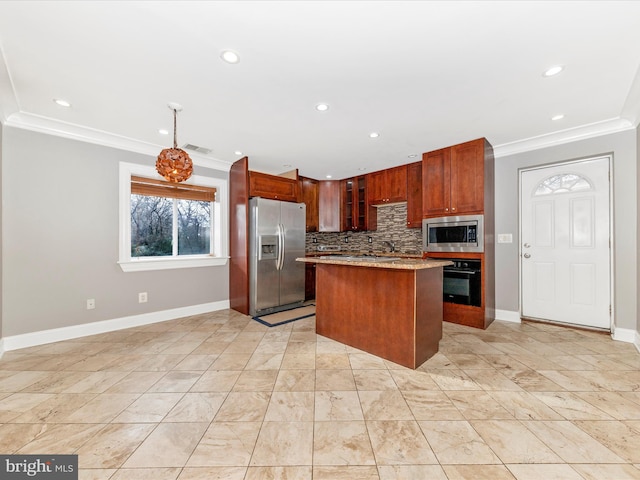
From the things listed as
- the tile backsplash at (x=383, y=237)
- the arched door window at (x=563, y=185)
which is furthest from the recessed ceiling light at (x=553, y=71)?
the tile backsplash at (x=383, y=237)

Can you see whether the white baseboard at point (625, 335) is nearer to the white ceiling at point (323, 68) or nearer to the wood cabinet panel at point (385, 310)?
the wood cabinet panel at point (385, 310)

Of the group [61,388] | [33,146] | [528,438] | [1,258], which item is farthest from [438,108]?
[1,258]

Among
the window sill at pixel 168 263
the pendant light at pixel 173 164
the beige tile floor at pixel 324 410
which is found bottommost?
the beige tile floor at pixel 324 410

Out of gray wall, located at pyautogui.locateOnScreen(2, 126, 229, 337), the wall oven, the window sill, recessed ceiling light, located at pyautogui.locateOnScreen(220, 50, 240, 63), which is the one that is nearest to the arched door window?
the wall oven

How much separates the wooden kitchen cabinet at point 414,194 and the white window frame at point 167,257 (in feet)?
10.0

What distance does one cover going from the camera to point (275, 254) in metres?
4.30

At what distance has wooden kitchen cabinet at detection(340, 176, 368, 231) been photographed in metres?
5.25

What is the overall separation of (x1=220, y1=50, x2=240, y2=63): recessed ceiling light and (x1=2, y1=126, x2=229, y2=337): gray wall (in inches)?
97.4

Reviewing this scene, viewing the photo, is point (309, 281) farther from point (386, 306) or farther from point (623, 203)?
point (623, 203)

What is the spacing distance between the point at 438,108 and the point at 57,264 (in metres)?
4.46

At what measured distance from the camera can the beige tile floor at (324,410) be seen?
4.43 ft

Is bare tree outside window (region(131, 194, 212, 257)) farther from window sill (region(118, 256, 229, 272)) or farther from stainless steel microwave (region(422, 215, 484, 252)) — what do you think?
stainless steel microwave (region(422, 215, 484, 252))

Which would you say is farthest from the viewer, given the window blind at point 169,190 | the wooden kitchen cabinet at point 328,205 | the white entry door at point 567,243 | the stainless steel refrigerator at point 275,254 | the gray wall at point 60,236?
the wooden kitchen cabinet at point 328,205

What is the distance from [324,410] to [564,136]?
162 inches
